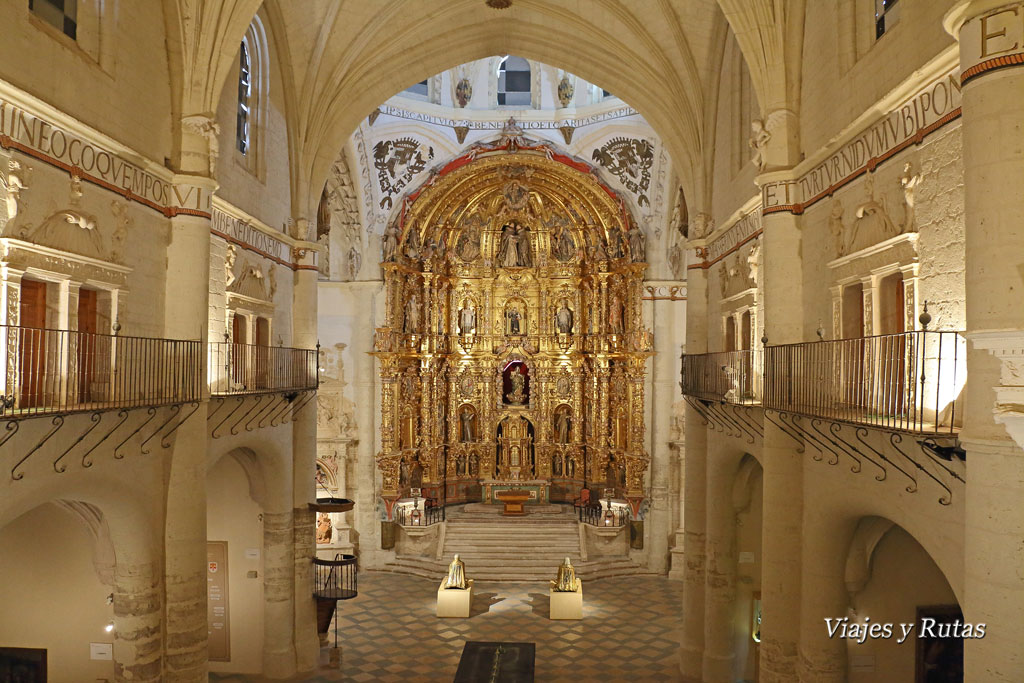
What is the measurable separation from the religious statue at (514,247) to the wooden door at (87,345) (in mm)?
20380

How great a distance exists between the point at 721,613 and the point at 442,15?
14.7m

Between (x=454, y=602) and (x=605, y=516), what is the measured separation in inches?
279

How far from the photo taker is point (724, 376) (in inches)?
574

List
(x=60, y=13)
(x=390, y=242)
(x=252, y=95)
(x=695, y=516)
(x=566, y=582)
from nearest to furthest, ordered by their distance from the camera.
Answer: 1. (x=60, y=13)
2. (x=252, y=95)
3. (x=695, y=516)
4. (x=566, y=582)
5. (x=390, y=242)

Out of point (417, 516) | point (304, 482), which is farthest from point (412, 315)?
point (304, 482)

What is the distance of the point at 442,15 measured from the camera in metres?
18.3

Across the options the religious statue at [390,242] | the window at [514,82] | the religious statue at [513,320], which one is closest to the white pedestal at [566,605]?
the religious statue at [513,320]

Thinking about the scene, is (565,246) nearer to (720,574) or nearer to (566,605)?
(566,605)

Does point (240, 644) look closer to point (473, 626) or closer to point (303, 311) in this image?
point (473, 626)

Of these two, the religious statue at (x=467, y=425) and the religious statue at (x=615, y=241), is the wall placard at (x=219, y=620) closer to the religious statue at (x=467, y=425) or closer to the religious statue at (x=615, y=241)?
the religious statue at (x=467, y=425)

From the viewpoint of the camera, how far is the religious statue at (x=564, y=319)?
29.9 m

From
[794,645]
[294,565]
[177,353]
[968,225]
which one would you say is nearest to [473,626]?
[294,565]

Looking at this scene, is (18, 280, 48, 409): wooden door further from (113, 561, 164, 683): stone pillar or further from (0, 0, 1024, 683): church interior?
(113, 561, 164, 683): stone pillar

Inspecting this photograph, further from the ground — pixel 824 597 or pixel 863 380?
pixel 863 380
